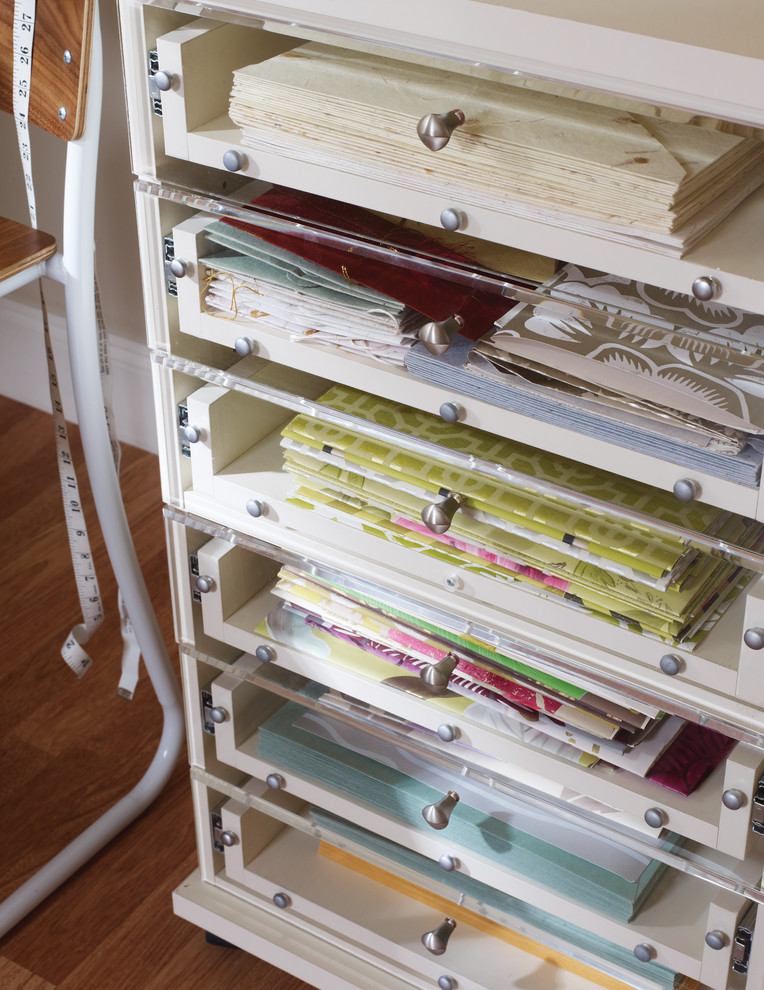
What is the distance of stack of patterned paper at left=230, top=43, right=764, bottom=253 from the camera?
0.78 metres

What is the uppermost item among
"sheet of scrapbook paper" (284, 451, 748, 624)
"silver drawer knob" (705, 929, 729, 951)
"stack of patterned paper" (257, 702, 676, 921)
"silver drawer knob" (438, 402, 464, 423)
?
"silver drawer knob" (438, 402, 464, 423)

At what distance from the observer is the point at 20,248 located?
3.84ft

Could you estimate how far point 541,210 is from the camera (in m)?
0.82

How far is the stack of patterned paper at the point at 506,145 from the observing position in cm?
78

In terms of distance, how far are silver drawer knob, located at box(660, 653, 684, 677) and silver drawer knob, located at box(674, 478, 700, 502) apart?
14cm

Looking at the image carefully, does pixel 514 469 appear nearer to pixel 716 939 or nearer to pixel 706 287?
pixel 706 287

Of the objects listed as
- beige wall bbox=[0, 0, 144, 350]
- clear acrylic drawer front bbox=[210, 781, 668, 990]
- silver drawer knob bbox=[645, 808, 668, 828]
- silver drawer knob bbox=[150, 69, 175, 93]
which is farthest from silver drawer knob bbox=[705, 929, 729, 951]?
beige wall bbox=[0, 0, 144, 350]

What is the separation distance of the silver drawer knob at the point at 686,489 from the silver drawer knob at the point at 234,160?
1.32ft

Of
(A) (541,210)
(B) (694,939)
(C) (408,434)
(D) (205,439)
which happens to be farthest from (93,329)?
(B) (694,939)

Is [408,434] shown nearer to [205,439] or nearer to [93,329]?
[205,439]

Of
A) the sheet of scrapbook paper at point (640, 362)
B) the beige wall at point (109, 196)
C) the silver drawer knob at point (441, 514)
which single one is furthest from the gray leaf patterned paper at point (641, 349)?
Answer: the beige wall at point (109, 196)

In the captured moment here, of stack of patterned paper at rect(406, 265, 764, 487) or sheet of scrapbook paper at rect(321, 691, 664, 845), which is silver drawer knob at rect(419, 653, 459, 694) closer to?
sheet of scrapbook paper at rect(321, 691, 664, 845)

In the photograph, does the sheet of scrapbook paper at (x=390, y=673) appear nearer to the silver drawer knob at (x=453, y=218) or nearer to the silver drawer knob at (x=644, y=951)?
the silver drawer knob at (x=644, y=951)

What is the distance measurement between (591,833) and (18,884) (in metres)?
0.76
